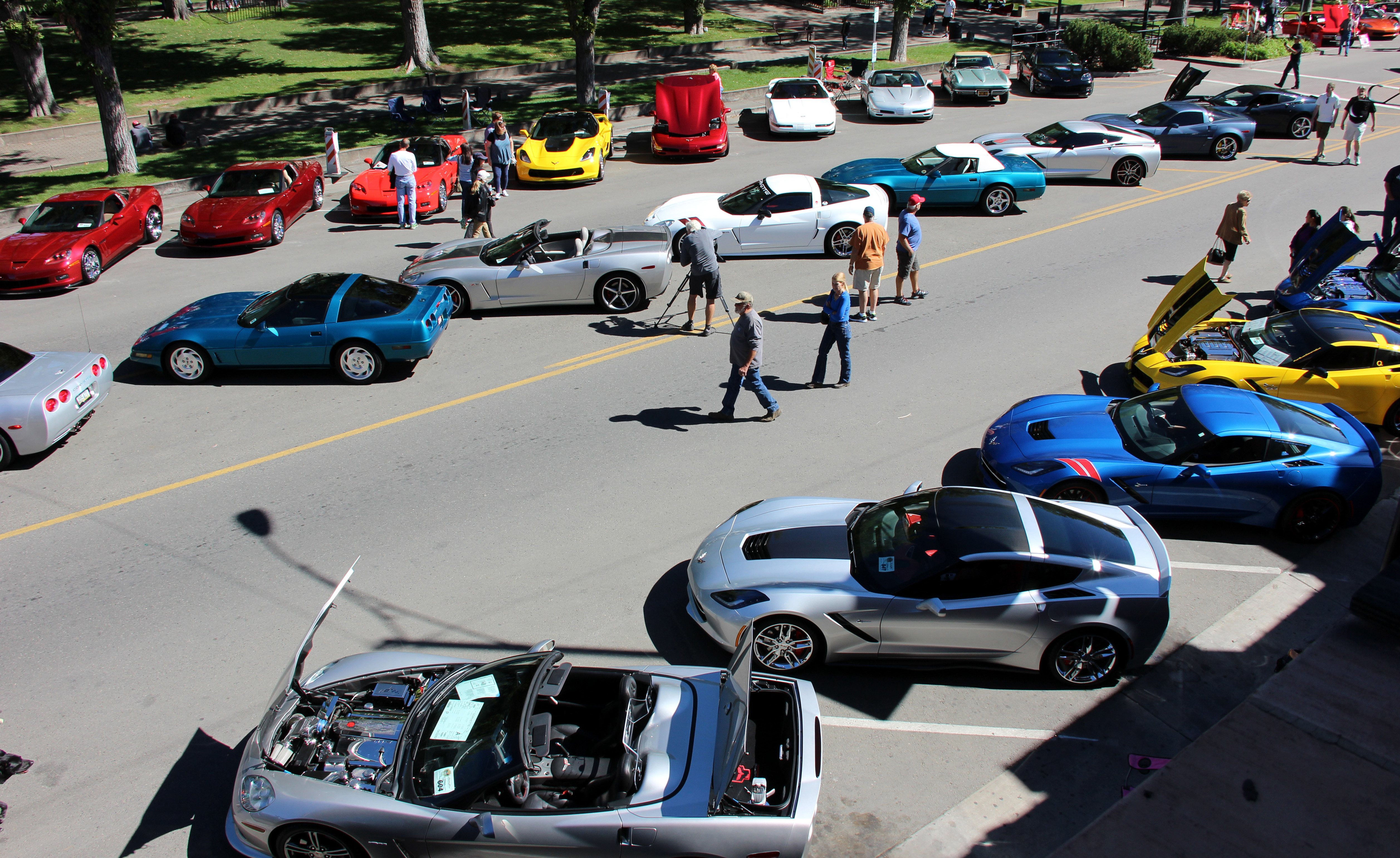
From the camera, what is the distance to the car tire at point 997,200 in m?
17.1

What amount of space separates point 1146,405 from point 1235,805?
4.18 metres

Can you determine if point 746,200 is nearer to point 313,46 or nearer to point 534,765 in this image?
point 534,765

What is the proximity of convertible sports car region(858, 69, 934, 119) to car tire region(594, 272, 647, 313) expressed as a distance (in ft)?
48.7

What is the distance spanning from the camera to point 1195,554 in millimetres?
7902

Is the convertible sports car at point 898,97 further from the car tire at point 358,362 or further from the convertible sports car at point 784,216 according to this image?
the car tire at point 358,362

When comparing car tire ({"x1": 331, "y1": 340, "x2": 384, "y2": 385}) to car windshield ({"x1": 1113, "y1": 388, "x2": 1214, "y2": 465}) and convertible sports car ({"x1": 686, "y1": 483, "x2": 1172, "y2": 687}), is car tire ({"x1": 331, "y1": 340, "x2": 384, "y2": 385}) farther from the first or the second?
car windshield ({"x1": 1113, "y1": 388, "x2": 1214, "y2": 465})

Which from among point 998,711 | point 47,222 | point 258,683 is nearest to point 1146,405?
point 998,711

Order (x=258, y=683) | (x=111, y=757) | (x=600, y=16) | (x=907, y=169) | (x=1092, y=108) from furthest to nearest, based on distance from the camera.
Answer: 1. (x=600, y=16)
2. (x=1092, y=108)
3. (x=907, y=169)
4. (x=258, y=683)
5. (x=111, y=757)

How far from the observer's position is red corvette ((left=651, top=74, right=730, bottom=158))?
70.1 feet

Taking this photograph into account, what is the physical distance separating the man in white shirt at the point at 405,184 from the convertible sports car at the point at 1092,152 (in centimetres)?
1170

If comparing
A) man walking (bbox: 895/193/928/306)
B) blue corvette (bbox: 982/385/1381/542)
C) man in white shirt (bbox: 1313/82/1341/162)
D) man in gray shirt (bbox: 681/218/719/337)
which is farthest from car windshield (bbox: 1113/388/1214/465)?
man in white shirt (bbox: 1313/82/1341/162)

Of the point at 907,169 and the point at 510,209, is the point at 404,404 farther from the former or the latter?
the point at 907,169

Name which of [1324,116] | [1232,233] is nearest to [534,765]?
[1232,233]

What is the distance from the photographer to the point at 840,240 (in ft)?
49.6
